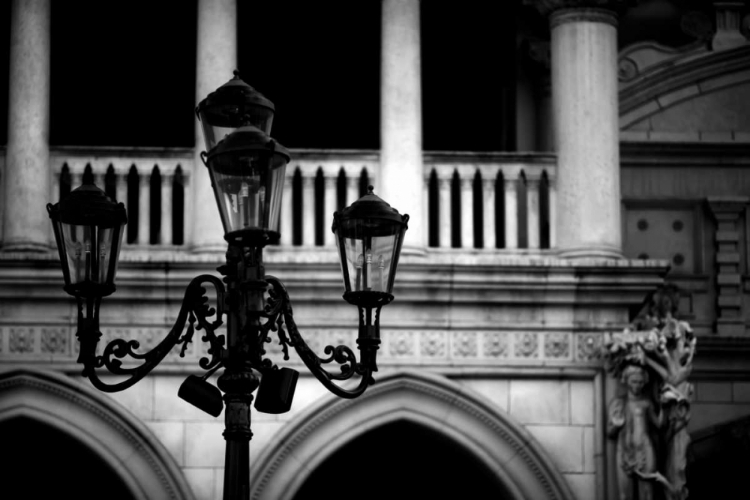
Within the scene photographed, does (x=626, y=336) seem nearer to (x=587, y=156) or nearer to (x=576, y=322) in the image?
(x=576, y=322)

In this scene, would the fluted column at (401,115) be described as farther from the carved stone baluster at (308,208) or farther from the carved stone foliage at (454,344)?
the carved stone foliage at (454,344)

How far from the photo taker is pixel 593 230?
1920 centimetres

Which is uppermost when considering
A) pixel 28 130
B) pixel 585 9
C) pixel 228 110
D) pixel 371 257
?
pixel 585 9

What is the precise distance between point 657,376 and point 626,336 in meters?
0.46

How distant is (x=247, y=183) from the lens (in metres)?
12.7

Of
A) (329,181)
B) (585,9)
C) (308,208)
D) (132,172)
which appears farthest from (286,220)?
(585,9)

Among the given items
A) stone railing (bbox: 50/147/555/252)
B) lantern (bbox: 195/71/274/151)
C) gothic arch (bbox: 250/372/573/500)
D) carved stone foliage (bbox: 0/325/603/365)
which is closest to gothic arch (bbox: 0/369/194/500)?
Answer: carved stone foliage (bbox: 0/325/603/365)

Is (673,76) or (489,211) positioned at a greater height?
(673,76)

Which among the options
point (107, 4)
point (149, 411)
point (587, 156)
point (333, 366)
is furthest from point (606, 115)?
point (107, 4)

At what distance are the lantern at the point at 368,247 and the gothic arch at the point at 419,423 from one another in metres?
5.39

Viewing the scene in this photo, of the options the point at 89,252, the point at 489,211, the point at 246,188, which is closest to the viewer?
the point at 246,188

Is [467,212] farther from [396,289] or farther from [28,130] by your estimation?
[28,130]

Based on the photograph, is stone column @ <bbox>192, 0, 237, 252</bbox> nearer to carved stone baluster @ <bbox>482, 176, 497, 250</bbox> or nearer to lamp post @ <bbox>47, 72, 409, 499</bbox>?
carved stone baluster @ <bbox>482, 176, 497, 250</bbox>

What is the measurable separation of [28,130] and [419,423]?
452 centimetres
